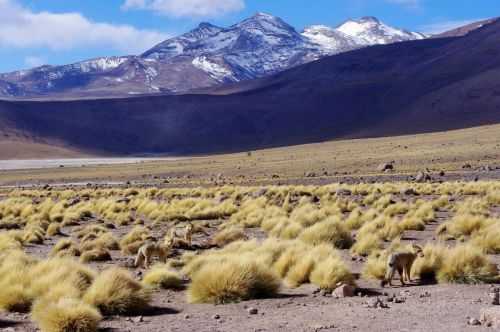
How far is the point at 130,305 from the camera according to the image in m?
10.5

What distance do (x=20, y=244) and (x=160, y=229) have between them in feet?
17.8

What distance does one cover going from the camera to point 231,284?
11008 mm

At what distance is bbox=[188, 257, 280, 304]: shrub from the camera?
10930mm

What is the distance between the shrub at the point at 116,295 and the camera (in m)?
10.3

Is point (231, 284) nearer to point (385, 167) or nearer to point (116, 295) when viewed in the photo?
point (116, 295)

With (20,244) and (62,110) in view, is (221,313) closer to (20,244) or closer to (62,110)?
(20,244)

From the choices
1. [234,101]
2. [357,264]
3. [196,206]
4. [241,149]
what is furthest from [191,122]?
[357,264]

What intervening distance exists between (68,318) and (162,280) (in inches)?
138

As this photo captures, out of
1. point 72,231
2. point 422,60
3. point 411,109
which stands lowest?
point 72,231

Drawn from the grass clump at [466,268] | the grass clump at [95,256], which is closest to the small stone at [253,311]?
the grass clump at [466,268]

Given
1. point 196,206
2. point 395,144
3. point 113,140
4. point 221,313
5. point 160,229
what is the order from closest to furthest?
point 221,313
point 160,229
point 196,206
point 395,144
point 113,140

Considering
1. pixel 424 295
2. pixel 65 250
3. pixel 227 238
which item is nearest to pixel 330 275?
pixel 424 295

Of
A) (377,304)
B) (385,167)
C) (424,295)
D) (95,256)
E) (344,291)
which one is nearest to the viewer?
(377,304)

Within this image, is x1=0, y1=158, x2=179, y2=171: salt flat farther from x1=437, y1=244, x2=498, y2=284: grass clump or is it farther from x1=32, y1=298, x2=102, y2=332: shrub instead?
x1=32, y1=298, x2=102, y2=332: shrub
